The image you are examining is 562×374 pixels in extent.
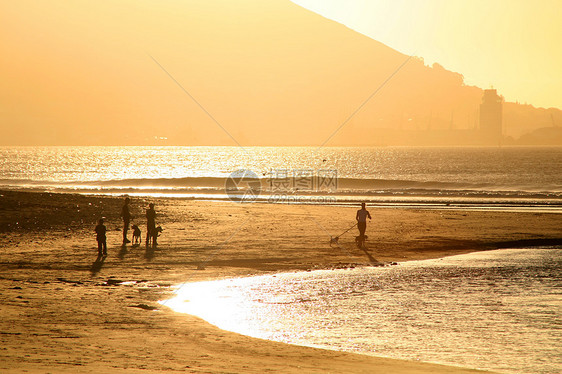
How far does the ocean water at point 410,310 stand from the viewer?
438 inches

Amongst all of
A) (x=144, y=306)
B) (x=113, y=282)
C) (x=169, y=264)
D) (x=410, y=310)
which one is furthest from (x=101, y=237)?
(x=410, y=310)

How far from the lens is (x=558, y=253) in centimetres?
2266

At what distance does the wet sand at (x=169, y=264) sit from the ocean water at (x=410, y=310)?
0.84m

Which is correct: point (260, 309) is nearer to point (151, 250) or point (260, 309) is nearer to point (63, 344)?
point (63, 344)

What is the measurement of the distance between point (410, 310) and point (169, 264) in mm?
8219

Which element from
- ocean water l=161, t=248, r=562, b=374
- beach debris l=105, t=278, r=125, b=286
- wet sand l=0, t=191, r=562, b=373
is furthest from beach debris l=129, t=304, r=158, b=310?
beach debris l=105, t=278, r=125, b=286

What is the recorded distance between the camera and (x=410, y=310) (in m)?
14.0

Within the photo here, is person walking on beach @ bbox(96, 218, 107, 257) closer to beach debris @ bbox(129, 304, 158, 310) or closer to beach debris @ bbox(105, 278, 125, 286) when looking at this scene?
beach debris @ bbox(105, 278, 125, 286)

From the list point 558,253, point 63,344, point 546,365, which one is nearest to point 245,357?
point 63,344

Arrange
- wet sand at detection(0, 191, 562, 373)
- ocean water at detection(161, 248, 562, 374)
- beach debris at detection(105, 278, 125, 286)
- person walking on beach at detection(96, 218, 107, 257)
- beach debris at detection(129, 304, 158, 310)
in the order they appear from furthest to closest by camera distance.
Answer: person walking on beach at detection(96, 218, 107, 257) → beach debris at detection(105, 278, 125, 286) → beach debris at detection(129, 304, 158, 310) → ocean water at detection(161, 248, 562, 374) → wet sand at detection(0, 191, 562, 373)

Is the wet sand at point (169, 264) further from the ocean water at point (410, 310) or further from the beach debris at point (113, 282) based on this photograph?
the ocean water at point (410, 310)

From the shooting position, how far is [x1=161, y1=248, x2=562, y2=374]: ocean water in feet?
36.5

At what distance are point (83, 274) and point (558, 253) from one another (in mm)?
17105

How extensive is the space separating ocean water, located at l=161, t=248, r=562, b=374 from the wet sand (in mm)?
835
